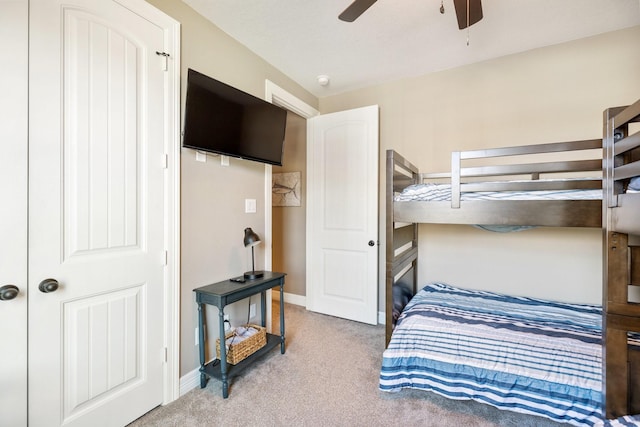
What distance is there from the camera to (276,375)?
2.04 metres

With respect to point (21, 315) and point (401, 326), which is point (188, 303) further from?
point (401, 326)

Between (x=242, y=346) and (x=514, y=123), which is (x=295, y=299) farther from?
(x=514, y=123)

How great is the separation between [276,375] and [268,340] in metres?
0.31

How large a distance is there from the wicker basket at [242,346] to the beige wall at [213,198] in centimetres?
11

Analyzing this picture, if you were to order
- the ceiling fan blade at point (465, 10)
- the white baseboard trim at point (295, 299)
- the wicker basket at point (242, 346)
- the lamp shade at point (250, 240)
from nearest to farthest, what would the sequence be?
the ceiling fan blade at point (465, 10) < the wicker basket at point (242, 346) < the lamp shade at point (250, 240) < the white baseboard trim at point (295, 299)

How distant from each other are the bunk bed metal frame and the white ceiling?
976mm

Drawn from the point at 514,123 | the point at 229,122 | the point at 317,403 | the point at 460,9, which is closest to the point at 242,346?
the point at 317,403

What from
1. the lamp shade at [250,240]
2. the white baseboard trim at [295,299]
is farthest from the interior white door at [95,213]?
the white baseboard trim at [295,299]

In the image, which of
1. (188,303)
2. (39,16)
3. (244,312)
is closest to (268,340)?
(244,312)

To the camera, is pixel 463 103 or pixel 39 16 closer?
pixel 39 16

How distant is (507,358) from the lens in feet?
5.08

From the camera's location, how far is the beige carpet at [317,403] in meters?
1.59

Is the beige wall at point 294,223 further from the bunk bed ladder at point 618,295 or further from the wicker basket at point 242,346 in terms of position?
the bunk bed ladder at point 618,295

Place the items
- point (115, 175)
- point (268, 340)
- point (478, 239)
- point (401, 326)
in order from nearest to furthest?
point (115, 175) → point (401, 326) → point (268, 340) → point (478, 239)
